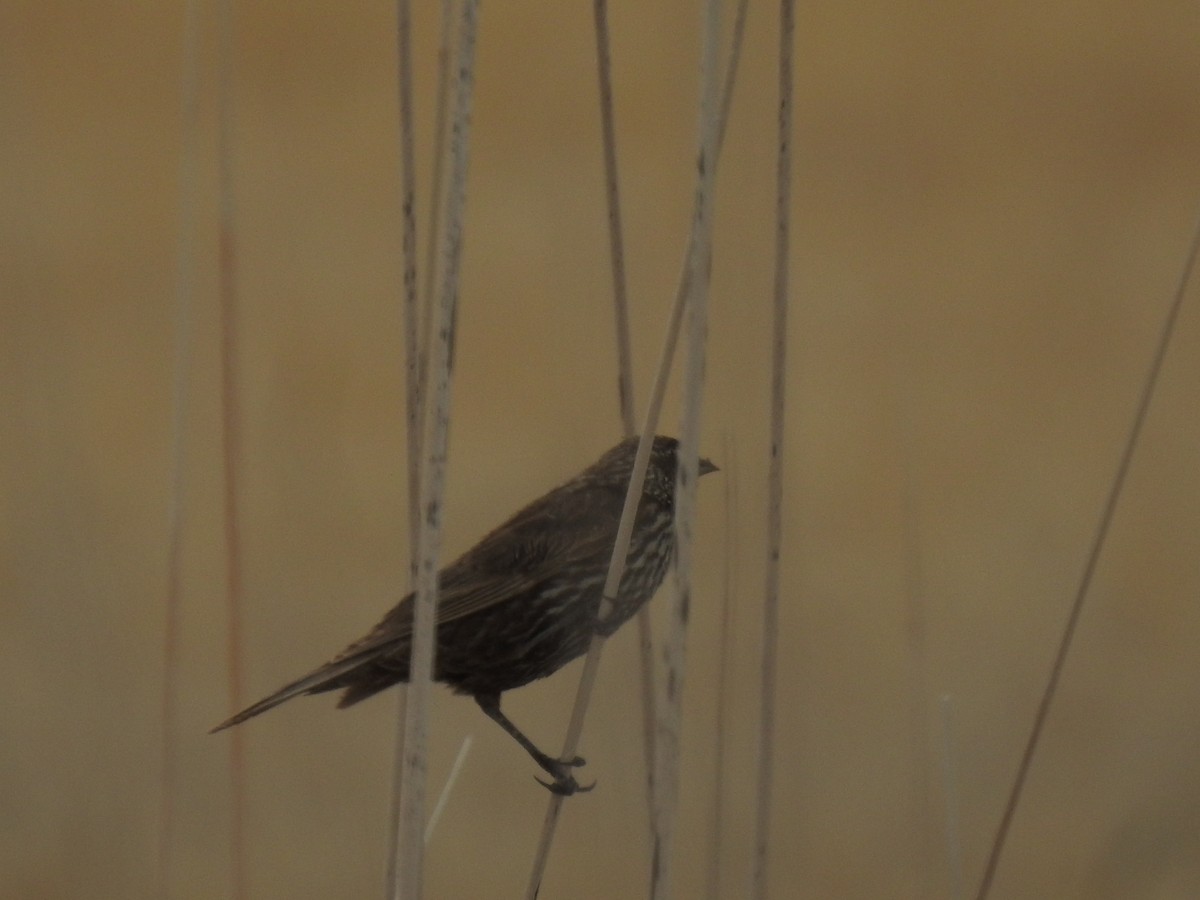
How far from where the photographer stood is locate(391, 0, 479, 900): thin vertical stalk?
0.93 m

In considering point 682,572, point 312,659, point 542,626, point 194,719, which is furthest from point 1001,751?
point 682,572

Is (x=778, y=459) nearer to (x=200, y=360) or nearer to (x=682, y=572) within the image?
(x=682, y=572)

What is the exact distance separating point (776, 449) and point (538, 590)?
306 mm

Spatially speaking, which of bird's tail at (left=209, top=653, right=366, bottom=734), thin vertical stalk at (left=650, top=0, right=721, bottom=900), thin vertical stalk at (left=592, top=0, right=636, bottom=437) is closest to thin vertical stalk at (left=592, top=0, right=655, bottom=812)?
thin vertical stalk at (left=592, top=0, right=636, bottom=437)

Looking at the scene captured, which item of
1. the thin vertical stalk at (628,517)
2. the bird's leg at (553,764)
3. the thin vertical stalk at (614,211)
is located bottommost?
the bird's leg at (553,764)

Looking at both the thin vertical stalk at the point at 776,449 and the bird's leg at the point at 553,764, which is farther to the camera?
the bird's leg at the point at 553,764

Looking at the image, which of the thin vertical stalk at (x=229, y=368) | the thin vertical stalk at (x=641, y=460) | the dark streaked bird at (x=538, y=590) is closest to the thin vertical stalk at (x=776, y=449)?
the thin vertical stalk at (x=641, y=460)

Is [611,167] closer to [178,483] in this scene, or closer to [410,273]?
[410,273]

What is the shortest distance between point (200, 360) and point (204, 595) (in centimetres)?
47

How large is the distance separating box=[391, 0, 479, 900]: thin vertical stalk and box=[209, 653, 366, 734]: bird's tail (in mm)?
140

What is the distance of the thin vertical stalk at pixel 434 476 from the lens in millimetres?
928

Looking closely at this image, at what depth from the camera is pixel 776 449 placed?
120 centimetres

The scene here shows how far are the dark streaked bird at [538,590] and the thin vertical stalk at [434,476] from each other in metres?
0.32

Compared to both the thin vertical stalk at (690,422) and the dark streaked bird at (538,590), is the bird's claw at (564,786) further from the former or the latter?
the thin vertical stalk at (690,422)
